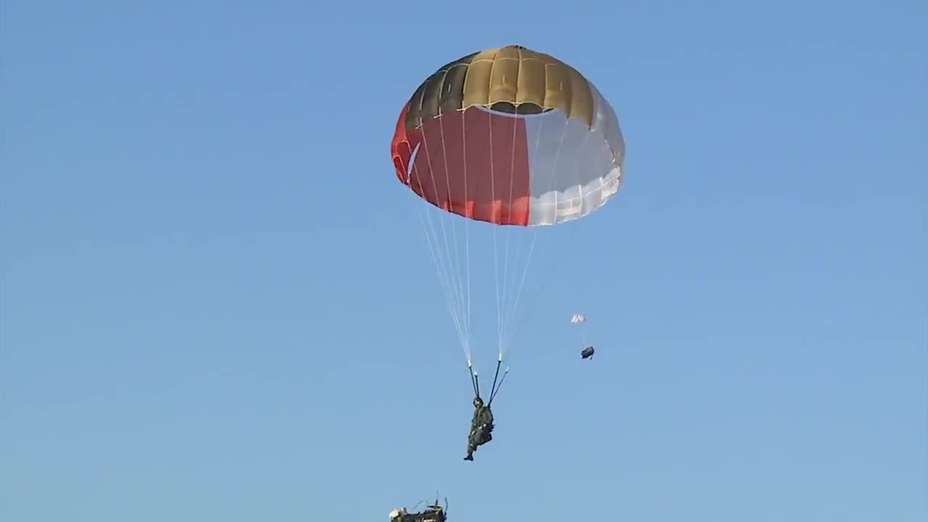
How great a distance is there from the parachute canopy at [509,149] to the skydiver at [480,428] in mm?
5592

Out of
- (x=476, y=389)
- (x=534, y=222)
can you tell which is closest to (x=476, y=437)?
(x=476, y=389)

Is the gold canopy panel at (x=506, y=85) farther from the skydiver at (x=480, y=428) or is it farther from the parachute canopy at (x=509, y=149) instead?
the skydiver at (x=480, y=428)

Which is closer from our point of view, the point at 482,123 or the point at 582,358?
the point at 582,358

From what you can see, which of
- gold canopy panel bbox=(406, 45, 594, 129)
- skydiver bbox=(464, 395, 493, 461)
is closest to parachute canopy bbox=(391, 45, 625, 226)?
gold canopy panel bbox=(406, 45, 594, 129)

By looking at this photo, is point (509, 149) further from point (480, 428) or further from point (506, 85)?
point (480, 428)

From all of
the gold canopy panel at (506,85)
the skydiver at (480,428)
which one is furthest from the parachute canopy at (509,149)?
the skydiver at (480,428)

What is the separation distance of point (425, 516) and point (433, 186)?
25.3 ft

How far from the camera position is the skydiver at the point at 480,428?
48156 mm

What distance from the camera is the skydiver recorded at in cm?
4816

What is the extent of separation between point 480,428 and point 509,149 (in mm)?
7796

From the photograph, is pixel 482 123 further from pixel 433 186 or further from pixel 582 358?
pixel 582 358

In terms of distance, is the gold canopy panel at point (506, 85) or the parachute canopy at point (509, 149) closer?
the gold canopy panel at point (506, 85)

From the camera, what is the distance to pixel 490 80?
4919cm

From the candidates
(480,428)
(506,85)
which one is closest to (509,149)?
(506,85)
